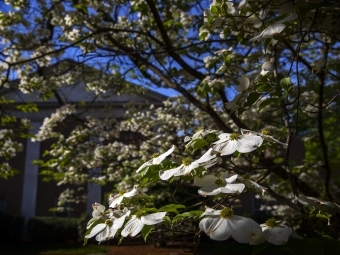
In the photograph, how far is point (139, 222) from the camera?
3.74 ft

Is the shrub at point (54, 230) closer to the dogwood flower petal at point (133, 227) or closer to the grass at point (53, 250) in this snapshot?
the grass at point (53, 250)

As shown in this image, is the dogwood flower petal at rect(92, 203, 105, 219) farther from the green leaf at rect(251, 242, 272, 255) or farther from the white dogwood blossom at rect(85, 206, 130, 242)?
the green leaf at rect(251, 242, 272, 255)

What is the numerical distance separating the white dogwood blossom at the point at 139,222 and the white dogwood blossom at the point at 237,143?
0.25 m

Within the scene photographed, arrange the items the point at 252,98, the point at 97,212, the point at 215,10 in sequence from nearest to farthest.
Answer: the point at 97,212 → the point at 252,98 → the point at 215,10

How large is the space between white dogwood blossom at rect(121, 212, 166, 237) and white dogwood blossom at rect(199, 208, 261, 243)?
0.15 m

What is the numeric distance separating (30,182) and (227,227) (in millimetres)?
14704

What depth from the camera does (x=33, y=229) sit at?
13.3 m

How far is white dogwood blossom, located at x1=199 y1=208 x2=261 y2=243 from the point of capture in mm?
982

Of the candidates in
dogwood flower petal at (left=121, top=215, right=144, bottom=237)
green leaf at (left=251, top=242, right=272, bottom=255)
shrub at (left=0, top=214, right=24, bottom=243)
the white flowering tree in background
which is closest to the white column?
shrub at (left=0, top=214, right=24, bottom=243)

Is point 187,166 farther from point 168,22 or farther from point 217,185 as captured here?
point 168,22

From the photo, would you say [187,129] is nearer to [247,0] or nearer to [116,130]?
[116,130]

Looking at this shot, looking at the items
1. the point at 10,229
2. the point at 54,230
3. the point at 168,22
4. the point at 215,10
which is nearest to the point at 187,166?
the point at 215,10

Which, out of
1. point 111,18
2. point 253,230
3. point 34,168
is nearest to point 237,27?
point 253,230

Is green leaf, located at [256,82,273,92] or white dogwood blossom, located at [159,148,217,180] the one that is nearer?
white dogwood blossom, located at [159,148,217,180]
